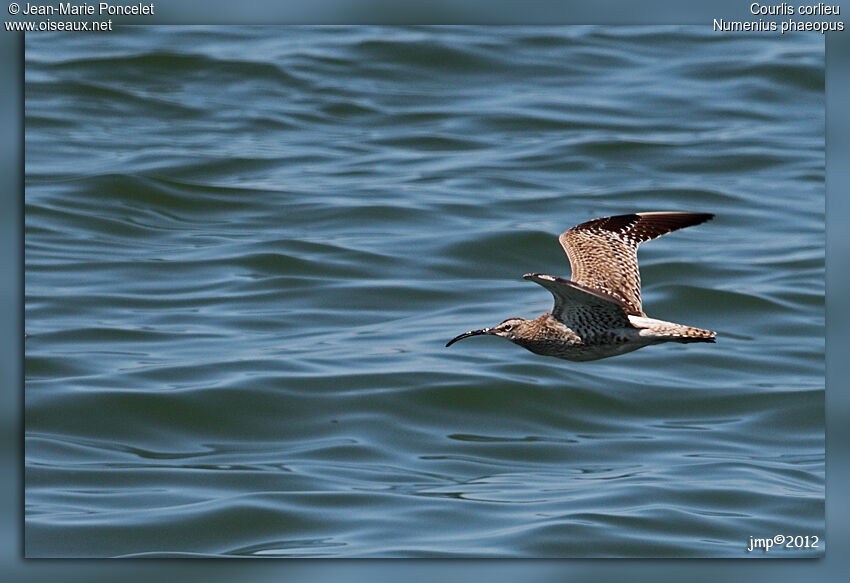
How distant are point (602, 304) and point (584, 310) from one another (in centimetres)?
17

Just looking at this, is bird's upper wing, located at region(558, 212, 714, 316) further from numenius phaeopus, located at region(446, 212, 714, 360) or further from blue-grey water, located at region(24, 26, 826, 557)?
blue-grey water, located at region(24, 26, 826, 557)

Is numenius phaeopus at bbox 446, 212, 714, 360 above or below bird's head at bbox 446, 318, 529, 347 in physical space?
above

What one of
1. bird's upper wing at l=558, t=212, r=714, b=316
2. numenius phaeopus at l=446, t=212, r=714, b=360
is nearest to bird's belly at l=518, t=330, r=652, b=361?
numenius phaeopus at l=446, t=212, r=714, b=360

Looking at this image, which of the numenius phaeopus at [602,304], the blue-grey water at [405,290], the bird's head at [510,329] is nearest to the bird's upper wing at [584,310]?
the numenius phaeopus at [602,304]

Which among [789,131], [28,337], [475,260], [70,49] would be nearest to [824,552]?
[789,131]

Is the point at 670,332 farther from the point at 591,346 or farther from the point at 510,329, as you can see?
the point at 510,329

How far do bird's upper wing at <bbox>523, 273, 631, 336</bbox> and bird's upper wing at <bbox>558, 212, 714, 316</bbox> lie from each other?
35 cm

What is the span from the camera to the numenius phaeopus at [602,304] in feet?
22.0

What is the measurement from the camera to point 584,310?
688 cm

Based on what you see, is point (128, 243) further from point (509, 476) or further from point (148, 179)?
point (509, 476)

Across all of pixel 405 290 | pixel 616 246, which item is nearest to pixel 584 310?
pixel 616 246

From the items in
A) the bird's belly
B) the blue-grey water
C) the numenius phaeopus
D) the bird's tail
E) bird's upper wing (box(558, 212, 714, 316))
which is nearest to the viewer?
the bird's tail

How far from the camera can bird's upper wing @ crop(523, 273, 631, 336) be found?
6.66m

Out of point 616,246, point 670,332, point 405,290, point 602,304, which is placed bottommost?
point 405,290
